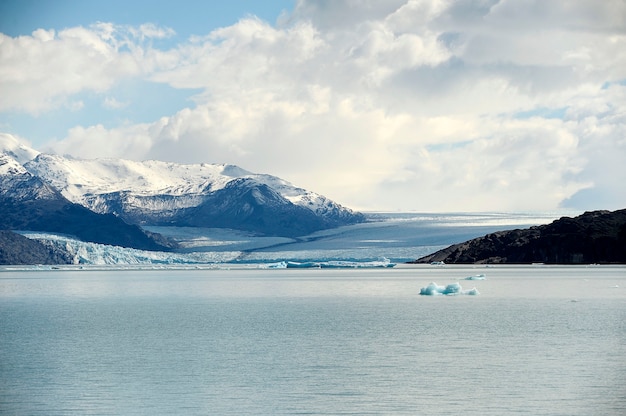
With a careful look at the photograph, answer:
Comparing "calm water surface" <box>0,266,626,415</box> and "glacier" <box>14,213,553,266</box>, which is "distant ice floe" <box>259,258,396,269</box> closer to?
"glacier" <box>14,213,553,266</box>

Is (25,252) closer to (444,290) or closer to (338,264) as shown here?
(338,264)

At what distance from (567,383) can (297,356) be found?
28.2 feet

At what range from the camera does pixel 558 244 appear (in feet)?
415

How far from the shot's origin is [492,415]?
18.3 m

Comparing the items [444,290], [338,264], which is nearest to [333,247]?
[338,264]

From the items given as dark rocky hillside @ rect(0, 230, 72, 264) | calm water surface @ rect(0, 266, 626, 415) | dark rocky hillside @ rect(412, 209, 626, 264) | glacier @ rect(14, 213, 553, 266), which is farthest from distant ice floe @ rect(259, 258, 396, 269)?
calm water surface @ rect(0, 266, 626, 415)

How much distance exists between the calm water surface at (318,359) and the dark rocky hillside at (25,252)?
109219 millimetres

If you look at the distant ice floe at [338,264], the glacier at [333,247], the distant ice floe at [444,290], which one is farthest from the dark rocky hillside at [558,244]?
the distant ice floe at [444,290]

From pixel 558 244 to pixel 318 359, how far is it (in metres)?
106

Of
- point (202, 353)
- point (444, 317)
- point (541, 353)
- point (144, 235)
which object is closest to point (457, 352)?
point (541, 353)

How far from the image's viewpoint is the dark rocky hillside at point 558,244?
403 ft

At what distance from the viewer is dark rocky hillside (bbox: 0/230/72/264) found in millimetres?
154250

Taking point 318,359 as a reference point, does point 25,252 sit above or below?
above

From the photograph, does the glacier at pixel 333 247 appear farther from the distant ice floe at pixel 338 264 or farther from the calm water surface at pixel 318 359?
the calm water surface at pixel 318 359
